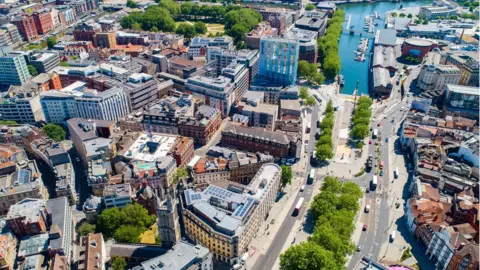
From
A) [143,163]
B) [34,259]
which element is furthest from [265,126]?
[34,259]

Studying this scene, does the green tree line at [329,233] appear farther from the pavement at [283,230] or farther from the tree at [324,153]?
the tree at [324,153]

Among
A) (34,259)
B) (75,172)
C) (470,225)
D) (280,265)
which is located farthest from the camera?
(75,172)

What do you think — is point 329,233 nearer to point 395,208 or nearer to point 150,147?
point 395,208

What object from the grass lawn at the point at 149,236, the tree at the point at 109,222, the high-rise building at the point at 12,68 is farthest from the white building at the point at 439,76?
the high-rise building at the point at 12,68

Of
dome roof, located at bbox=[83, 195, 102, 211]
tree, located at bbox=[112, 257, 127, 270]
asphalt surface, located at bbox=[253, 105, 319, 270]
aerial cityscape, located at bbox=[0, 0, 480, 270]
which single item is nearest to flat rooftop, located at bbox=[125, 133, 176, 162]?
aerial cityscape, located at bbox=[0, 0, 480, 270]

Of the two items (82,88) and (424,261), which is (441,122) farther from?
(82,88)

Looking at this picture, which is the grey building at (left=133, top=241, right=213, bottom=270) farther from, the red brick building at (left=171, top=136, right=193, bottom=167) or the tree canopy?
the red brick building at (left=171, top=136, right=193, bottom=167)
